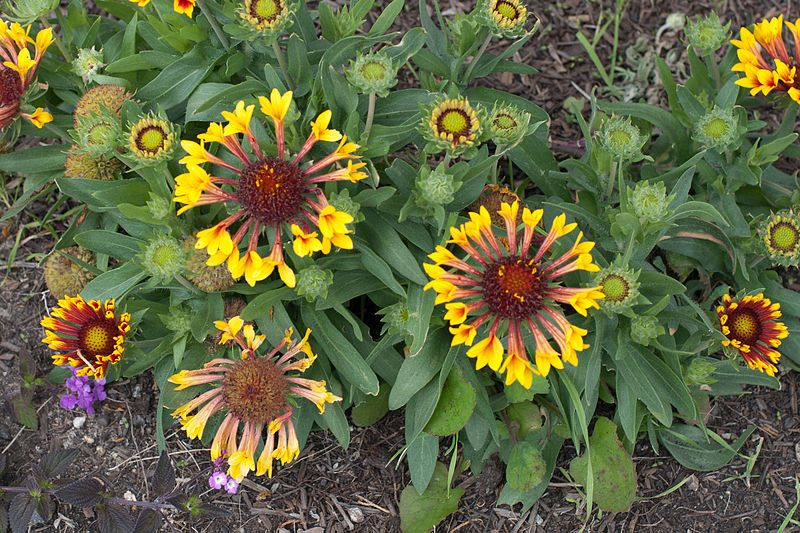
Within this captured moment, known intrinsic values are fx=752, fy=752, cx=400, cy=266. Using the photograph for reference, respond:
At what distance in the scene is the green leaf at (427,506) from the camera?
258 centimetres

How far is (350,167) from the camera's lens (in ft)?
6.45

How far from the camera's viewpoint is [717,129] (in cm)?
245

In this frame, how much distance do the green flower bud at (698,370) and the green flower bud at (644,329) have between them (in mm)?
271

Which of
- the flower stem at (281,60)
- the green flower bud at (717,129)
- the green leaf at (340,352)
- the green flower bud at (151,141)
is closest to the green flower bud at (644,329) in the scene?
the green flower bud at (717,129)

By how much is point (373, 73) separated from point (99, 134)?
2.77 ft

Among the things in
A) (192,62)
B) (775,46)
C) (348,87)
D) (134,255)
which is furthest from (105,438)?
(775,46)

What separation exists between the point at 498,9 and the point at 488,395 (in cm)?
129

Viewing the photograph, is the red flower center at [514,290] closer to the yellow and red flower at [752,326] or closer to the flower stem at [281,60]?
the yellow and red flower at [752,326]

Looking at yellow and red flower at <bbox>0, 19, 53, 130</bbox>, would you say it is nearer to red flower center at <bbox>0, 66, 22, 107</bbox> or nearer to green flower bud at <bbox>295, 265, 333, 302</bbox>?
red flower center at <bbox>0, 66, 22, 107</bbox>

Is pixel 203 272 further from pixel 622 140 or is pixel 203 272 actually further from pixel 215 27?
pixel 622 140

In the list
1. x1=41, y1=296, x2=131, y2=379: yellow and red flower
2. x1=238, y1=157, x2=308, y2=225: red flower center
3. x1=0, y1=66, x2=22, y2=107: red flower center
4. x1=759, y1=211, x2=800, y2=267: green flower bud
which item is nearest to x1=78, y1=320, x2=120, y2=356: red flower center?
x1=41, y1=296, x2=131, y2=379: yellow and red flower

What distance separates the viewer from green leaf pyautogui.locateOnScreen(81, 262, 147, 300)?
2.33 metres

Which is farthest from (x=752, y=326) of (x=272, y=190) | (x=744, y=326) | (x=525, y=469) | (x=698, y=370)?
(x=272, y=190)

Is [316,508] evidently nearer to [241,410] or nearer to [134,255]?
[241,410]
